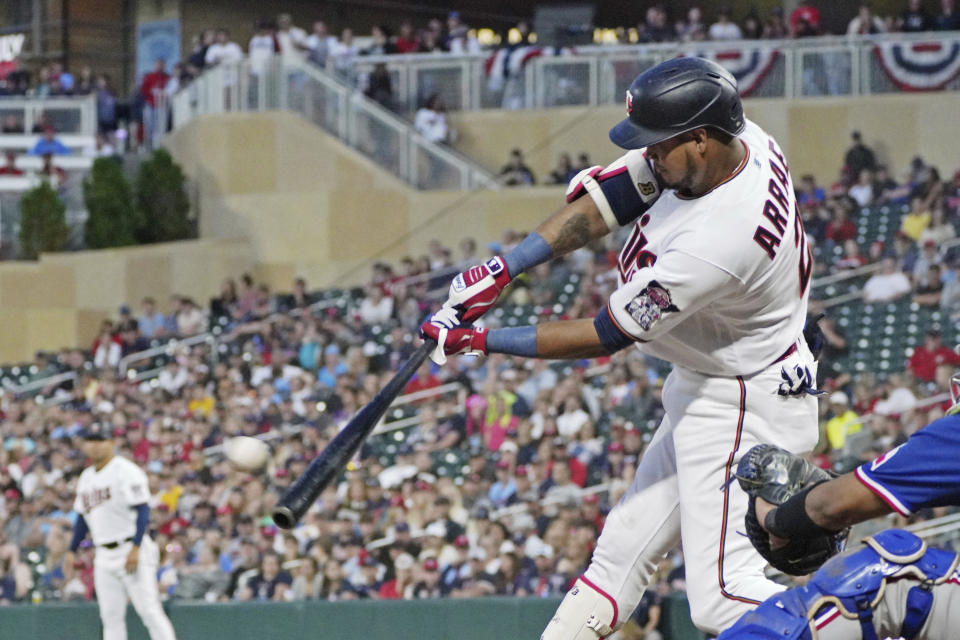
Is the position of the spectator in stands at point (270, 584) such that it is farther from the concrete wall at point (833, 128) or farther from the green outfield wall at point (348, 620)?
the concrete wall at point (833, 128)

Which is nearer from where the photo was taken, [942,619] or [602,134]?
[942,619]

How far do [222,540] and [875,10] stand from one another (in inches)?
562

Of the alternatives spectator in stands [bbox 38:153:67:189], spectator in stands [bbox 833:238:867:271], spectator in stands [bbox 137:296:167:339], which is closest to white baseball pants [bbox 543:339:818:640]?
spectator in stands [bbox 833:238:867:271]

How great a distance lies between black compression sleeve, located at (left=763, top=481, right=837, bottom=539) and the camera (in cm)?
359

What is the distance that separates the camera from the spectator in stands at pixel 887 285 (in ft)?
43.0

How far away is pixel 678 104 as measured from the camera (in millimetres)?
4344

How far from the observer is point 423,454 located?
40.9ft

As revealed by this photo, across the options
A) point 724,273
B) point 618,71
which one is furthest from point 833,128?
point 724,273

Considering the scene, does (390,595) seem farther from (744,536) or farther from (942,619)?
(942,619)

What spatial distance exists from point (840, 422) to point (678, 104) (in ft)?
23.8

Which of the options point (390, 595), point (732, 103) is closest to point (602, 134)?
point (390, 595)

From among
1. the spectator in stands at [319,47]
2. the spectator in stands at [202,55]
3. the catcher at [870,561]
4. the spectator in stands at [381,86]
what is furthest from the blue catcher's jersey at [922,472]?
the spectator in stands at [202,55]

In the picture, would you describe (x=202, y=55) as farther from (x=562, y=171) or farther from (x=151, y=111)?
(x=562, y=171)

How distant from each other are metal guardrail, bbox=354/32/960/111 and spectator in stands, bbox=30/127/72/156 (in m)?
4.62
